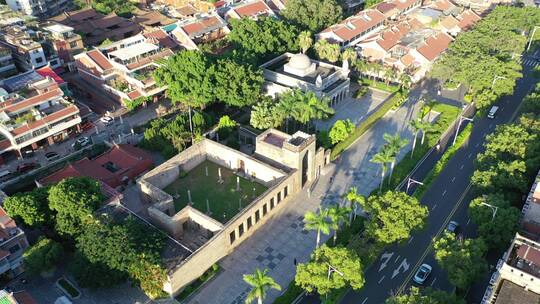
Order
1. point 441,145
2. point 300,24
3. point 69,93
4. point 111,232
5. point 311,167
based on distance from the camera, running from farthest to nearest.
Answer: point 300,24 < point 69,93 < point 441,145 < point 311,167 < point 111,232

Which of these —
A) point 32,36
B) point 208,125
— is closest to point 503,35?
point 208,125

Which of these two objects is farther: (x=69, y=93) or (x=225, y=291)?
(x=69, y=93)

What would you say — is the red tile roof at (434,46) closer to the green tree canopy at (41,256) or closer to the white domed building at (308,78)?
the white domed building at (308,78)

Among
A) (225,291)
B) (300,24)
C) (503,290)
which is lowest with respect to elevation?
(225,291)

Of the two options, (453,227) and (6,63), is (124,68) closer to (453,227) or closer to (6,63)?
(6,63)

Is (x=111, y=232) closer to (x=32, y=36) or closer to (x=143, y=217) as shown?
(x=143, y=217)

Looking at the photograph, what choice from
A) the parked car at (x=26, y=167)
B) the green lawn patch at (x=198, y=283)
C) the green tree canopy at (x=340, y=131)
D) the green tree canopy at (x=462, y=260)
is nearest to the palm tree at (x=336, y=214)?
the green tree canopy at (x=462, y=260)

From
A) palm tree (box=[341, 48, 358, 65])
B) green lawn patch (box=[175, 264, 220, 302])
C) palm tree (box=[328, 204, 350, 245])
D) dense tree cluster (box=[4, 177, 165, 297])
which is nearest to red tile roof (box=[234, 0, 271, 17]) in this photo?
palm tree (box=[341, 48, 358, 65])
